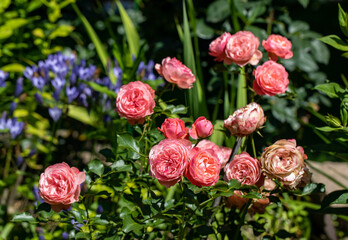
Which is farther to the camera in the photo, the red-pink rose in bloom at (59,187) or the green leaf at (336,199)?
the green leaf at (336,199)

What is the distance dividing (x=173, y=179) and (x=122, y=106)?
0.91 ft

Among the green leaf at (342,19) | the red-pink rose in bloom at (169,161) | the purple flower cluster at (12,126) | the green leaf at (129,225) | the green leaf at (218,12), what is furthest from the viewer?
the green leaf at (218,12)

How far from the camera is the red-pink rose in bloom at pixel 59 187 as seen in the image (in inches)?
40.4

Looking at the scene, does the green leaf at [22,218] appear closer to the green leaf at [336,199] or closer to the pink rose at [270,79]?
the pink rose at [270,79]

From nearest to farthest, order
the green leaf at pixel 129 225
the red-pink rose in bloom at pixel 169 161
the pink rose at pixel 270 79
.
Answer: the red-pink rose in bloom at pixel 169 161, the green leaf at pixel 129 225, the pink rose at pixel 270 79

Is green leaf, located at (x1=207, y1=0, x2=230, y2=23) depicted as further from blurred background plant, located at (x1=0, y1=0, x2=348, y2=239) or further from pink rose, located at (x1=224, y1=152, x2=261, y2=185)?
pink rose, located at (x1=224, y1=152, x2=261, y2=185)

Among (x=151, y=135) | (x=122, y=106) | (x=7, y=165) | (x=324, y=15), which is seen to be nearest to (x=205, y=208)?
(x=151, y=135)

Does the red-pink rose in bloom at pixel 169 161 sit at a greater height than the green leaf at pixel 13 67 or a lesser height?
greater

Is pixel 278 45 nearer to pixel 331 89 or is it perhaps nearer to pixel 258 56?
pixel 258 56

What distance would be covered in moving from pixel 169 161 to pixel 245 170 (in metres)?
0.24

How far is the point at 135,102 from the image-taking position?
1.12 metres

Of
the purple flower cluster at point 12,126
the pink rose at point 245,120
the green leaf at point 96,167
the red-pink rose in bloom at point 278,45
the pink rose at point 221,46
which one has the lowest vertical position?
the purple flower cluster at point 12,126

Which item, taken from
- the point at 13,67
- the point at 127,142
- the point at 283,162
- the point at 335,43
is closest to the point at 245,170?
the point at 283,162

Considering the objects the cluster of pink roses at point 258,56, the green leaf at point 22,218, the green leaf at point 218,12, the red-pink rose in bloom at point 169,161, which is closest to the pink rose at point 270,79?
the cluster of pink roses at point 258,56
